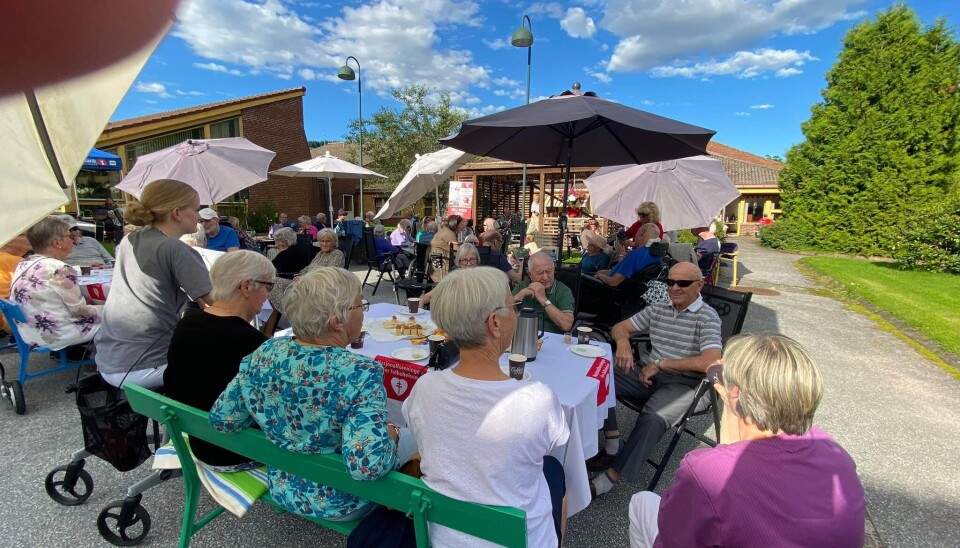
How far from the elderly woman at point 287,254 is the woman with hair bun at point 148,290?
3159mm

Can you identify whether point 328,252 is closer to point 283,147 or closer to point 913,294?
point 913,294

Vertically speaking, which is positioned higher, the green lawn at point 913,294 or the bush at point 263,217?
the bush at point 263,217

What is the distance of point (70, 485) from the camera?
226 cm

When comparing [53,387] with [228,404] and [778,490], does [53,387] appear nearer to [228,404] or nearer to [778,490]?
[228,404]

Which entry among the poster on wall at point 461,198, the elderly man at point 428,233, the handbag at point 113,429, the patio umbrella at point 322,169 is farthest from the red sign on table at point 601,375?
the poster on wall at point 461,198

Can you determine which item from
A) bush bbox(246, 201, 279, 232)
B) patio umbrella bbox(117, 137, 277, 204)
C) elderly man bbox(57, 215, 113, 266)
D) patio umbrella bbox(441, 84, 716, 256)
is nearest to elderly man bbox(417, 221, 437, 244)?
patio umbrella bbox(117, 137, 277, 204)

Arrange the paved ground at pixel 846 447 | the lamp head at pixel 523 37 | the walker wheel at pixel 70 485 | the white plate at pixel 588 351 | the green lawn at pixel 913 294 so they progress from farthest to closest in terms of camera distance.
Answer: the lamp head at pixel 523 37 < the green lawn at pixel 913 294 < the white plate at pixel 588 351 < the walker wheel at pixel 70 485 < the paved ground at pixel 846 447

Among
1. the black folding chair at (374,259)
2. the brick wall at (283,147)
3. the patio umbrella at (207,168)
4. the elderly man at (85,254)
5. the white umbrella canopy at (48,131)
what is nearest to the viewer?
the white umbrella canopy at (48,131)

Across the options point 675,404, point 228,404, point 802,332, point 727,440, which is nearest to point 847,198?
point 802,332

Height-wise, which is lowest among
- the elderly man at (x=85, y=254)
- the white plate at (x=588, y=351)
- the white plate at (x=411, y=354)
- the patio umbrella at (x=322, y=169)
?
the white plate at (x=411, y=354)

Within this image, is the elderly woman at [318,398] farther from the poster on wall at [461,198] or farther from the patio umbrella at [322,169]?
the poster on wall at [461,198]

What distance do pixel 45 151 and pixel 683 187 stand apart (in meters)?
6.58

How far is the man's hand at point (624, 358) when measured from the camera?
2910 mm

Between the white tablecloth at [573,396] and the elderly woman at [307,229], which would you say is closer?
the white tablecloth at [573,396]
